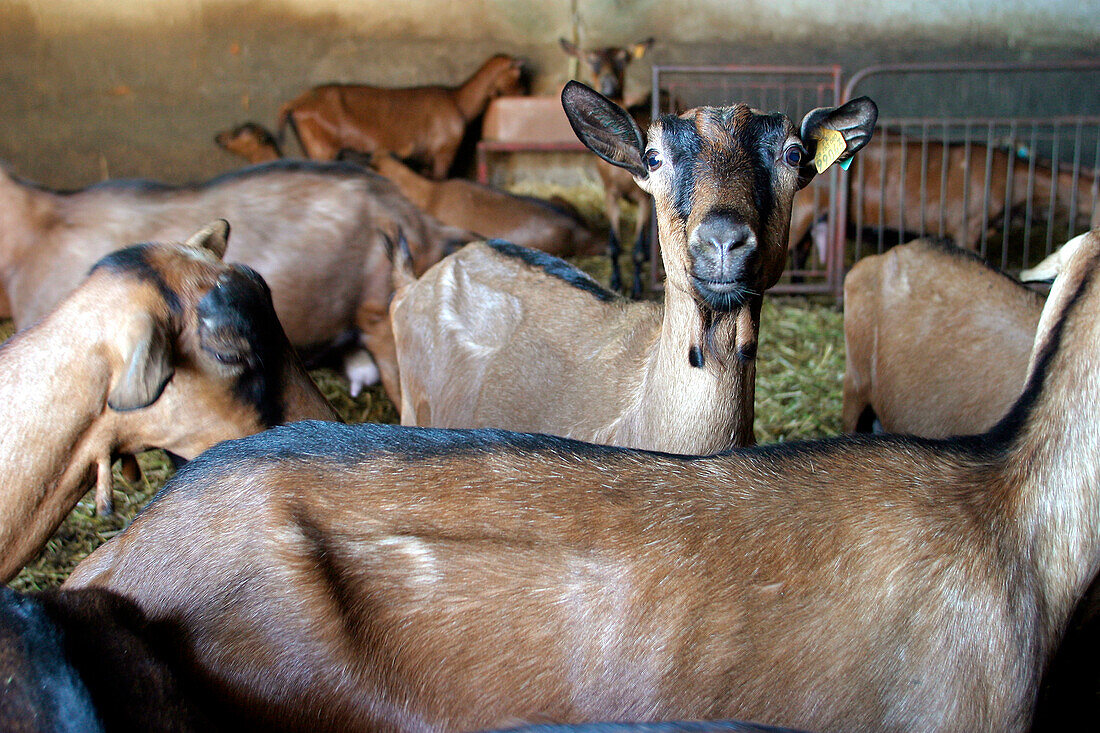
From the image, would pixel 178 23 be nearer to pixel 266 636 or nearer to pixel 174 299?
pixel 174 299

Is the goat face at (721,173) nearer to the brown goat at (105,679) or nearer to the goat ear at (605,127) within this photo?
the goat ear at (605,127)

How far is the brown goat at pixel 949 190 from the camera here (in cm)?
873

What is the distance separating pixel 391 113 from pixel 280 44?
1610mm

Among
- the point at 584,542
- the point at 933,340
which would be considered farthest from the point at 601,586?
the point at 933,340

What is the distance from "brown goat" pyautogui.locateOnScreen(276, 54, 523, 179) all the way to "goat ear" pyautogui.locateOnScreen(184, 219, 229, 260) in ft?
25.5

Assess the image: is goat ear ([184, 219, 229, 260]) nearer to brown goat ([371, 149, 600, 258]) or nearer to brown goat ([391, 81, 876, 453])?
brown goat ([391, 81, 876, 453])

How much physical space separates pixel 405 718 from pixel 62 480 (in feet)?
5.50

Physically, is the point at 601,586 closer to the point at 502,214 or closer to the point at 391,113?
the point at 502,214

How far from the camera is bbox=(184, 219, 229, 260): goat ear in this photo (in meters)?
3.44

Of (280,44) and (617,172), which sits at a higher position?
(280,44)

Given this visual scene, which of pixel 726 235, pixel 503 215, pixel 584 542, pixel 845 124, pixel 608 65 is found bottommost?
pixel 503 215

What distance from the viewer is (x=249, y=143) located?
10719 mm

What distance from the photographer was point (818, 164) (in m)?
2.95

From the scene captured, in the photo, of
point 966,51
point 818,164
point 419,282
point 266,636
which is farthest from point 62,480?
point 966,51
